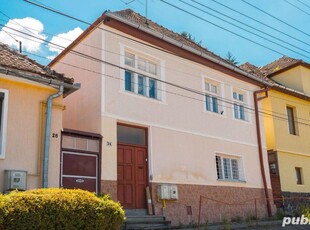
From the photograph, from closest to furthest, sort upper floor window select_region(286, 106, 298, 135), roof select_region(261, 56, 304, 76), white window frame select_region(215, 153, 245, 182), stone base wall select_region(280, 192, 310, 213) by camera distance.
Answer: white window frame select_region(215, 153, 245, 182) → stone base wall select_region(280, 192, 310, 213) → upper floor window select_region(286, 106, 298, 135) → roof select_region(261, 56, 304, 76)

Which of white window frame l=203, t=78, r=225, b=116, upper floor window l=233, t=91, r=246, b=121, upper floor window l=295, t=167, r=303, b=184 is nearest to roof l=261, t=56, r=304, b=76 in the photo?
upper floor window l=233, t=91, r=246, b=121

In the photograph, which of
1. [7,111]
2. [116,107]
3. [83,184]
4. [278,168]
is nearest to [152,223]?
[83,184]

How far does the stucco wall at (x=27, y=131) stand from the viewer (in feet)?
36.2

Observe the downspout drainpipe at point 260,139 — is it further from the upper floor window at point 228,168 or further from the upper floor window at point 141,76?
the upper floor window at point 141,76

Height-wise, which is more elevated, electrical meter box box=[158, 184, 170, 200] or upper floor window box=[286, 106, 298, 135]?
upper floor window box=[286, 106, 298, 135]

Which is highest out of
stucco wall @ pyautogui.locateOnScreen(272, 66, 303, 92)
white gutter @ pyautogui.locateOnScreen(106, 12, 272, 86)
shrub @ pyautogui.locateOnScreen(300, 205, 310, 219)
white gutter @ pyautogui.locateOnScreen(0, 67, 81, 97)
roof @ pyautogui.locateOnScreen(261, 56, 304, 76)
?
roof @ pyautogui.locateOnScreen(261, 56, 304, 76)

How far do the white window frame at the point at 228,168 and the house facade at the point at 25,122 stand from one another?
7.56m

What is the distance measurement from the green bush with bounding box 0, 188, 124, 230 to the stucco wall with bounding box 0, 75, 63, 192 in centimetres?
251

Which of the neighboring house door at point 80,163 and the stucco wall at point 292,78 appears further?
the stucco wall at point 292,78

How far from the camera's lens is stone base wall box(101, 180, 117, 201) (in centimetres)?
1253

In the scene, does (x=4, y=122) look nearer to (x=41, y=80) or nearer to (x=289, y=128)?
(x=41, y=80)

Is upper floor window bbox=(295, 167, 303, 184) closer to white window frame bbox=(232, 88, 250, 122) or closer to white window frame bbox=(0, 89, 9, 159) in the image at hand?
white window frame bbox=(232, 88, 250, 122)

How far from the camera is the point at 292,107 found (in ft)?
75.4

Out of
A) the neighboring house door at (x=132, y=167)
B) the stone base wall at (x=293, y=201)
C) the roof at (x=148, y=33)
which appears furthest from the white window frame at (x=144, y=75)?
the stone base wall at (x=293, y=201)
